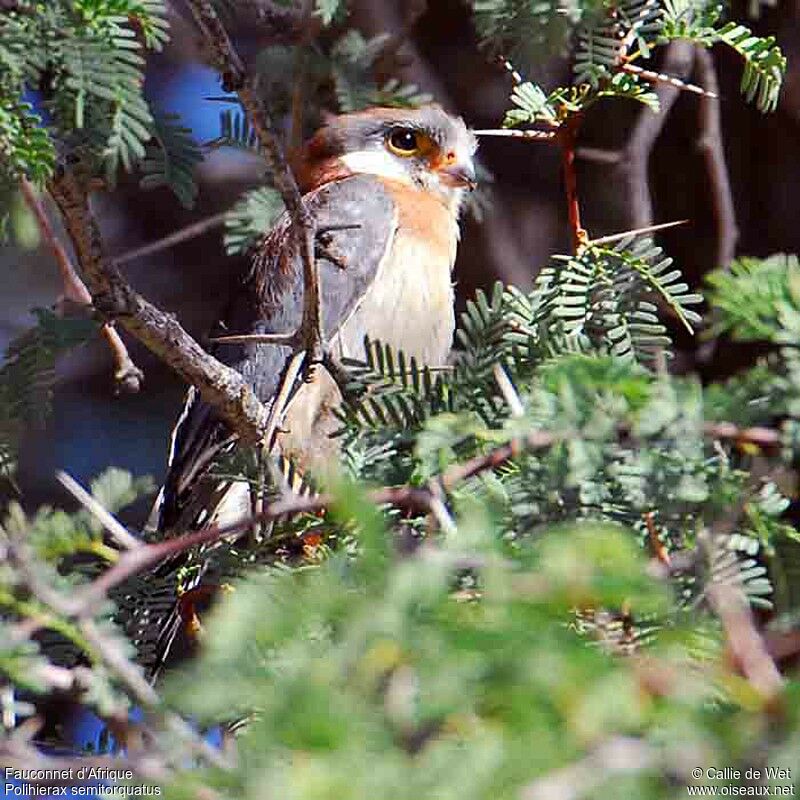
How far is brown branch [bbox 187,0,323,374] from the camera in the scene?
7.36ft

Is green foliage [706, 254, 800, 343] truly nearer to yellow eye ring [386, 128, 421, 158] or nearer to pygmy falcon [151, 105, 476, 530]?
pygmy falcon [151, 105, 476, 530]

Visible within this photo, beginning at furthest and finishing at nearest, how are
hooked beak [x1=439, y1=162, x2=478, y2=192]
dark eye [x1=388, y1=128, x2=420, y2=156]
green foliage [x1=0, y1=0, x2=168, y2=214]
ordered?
dark eye [x1=388, y1=128, x2=420, y2=156] → hooked beak [x1=439, y1=162, x2=478, y2=192] → green foliage [x1=0, y1=0, x2=168, y2=214]

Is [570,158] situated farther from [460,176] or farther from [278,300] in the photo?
[460,176]

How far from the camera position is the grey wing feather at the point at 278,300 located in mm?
3459

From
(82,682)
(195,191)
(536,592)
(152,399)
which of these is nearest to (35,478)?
(152,399)

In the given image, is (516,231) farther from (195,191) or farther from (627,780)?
(627,780)

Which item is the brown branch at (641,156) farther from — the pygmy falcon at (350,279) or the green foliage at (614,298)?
the green foliage at (614,298)

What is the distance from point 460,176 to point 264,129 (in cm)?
202

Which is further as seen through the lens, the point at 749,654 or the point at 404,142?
the point at 404,142

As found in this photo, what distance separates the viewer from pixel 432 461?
1765 millimetres

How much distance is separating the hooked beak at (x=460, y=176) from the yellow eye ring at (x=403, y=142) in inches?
5.9

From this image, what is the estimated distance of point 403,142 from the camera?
4.45m

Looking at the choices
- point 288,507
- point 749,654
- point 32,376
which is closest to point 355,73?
point 32,376

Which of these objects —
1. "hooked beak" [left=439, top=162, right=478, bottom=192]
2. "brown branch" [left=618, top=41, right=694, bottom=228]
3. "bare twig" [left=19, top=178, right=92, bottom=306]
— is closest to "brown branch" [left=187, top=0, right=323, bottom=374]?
"bare twig" [left=19, top=178, right=92, bottom=306]
